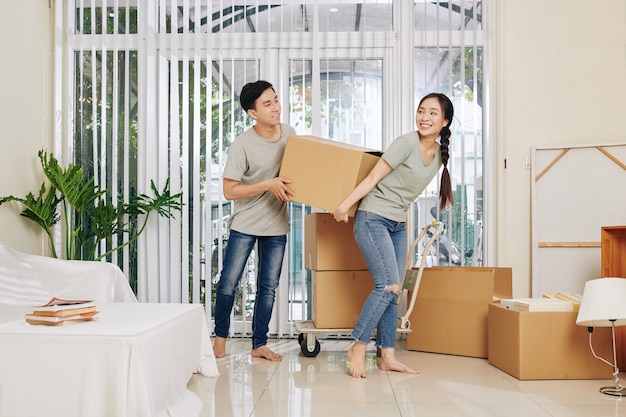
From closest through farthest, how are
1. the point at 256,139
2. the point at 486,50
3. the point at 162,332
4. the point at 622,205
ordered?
the point at 162,332, the point at 256,139, the point at 622,205, the point at 486,50

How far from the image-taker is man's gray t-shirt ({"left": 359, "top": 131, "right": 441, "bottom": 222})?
3168 millimetres

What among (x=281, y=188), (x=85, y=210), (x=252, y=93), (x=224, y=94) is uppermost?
(x=224, y=94)

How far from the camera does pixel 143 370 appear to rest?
2094 mm

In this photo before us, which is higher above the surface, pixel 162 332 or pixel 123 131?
pixel 123 131

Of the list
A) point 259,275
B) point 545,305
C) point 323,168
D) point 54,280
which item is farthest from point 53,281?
point 545,305

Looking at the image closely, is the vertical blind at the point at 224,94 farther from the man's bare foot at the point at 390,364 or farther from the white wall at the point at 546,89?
the man's bare foot at the point at 390,364

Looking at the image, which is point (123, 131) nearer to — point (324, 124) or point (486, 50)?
point (324, 124)

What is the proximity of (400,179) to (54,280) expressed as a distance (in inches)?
73.7

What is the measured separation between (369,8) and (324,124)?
2.79ft

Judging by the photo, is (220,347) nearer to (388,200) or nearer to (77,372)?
(388,200)

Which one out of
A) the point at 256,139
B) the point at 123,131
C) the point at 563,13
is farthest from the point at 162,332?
the point at 563,13

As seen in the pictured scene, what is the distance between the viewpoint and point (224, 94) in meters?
4.50

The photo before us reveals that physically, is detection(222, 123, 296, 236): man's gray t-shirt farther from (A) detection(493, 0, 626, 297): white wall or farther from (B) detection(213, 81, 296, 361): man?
(A) detection(493, 0, 626, 297): white wall

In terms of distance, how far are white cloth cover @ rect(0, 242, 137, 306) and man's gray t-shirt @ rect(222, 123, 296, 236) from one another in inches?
27.9
